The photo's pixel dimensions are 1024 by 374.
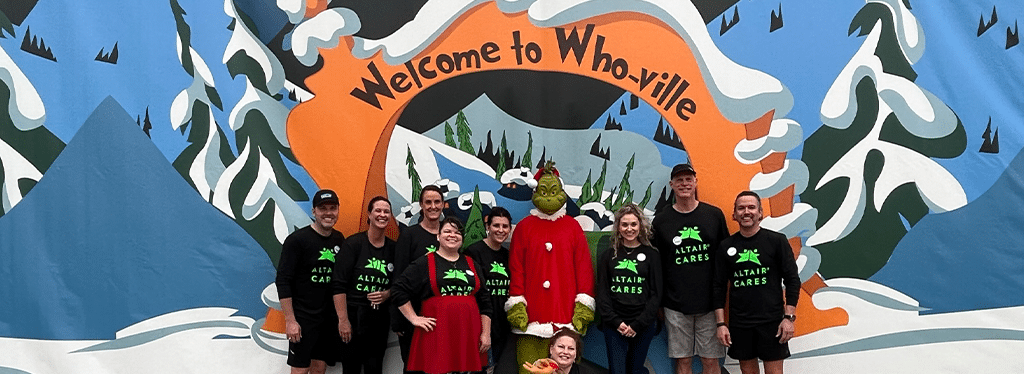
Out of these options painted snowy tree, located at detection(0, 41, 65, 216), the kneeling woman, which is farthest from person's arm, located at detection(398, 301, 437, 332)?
painted snowy tree, located at detection(0, 41, 65, 216)

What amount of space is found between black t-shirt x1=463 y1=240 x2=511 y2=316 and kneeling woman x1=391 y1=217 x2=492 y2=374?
162 millimetres

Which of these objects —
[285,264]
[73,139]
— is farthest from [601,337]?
[73,139]

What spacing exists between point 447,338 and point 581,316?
70 centimetres

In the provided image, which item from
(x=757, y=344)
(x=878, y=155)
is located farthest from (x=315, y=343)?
(x=878, y=155)

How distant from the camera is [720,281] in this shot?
3.75m

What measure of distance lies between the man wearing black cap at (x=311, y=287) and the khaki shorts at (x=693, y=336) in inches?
70.0

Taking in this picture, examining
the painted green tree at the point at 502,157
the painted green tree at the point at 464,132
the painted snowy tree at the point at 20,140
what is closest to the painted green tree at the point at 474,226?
the painted green tree at the point at 502,157

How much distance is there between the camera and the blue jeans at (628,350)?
3.80 m

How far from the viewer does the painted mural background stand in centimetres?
411

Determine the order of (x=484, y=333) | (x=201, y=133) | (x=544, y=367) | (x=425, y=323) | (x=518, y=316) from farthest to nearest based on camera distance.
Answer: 1. (x=201, y=133)
2. (x=518, y=316)
3. (x=484, y=333)
4. (x=425, y=323)
5. (x=544, y=367)

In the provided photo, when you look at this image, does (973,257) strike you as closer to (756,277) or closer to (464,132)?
(756,277)

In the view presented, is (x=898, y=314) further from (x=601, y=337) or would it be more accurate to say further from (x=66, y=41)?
(x=66, y=41)

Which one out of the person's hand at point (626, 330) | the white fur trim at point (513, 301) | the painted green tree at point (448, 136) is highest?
the painted green tree at point (448, 136)

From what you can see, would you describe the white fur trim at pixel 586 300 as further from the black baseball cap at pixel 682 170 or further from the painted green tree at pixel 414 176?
the painted green tree at pixel 414 176
